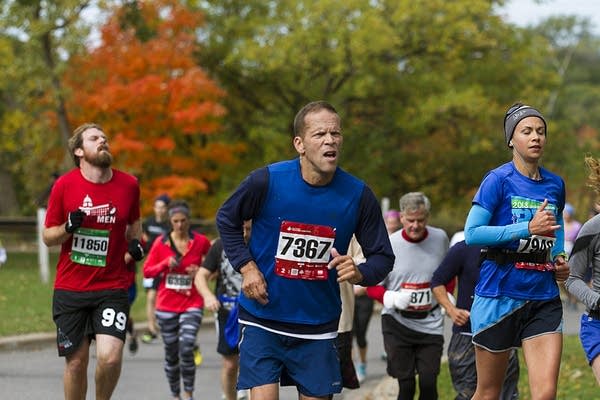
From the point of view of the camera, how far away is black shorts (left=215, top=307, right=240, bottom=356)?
9.73 metres

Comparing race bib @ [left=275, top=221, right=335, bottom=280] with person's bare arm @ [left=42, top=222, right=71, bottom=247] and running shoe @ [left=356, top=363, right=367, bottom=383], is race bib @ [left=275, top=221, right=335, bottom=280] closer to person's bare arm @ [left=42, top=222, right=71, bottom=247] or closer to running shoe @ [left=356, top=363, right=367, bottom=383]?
person's bare arm @ [left=42, top=222, right=71, bottom=247]

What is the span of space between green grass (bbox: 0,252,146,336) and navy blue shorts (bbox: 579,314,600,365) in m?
10.2

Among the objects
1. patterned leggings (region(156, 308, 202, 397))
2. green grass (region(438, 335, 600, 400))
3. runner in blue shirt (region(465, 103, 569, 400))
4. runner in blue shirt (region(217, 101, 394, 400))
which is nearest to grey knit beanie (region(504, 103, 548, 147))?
runner in blue shirt (region(465, 103, 569, 400))

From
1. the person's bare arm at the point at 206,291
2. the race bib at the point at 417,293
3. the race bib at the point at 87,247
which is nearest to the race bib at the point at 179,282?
the person's bare arm at the point at 206,291

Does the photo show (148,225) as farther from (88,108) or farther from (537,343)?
(88,108)

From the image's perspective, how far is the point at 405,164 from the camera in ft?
126

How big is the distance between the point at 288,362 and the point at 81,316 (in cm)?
234

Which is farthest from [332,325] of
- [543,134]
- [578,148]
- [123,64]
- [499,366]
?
[578,148]

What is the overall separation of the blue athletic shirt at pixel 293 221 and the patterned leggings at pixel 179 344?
444 cm

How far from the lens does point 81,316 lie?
826 centimetres

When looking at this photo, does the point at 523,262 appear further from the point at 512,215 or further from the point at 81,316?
the point at 81,316

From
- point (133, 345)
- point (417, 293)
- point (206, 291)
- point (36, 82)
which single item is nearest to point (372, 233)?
point (417, 293)

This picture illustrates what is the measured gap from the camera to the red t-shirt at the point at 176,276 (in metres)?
11.2

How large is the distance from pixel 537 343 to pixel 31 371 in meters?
7.55
